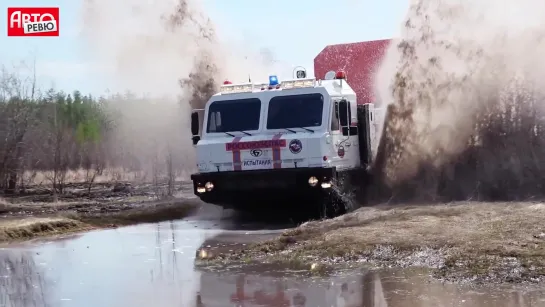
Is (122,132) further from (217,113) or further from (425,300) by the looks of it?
(425,300)

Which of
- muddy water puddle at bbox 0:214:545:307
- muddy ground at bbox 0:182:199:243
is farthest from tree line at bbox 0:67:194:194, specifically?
muddy water puddle at bbox 0:214:545:307

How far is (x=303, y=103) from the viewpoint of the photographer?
14.9 metres

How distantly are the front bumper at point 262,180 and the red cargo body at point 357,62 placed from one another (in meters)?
4.34

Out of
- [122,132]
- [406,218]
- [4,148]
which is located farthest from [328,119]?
[122,132]

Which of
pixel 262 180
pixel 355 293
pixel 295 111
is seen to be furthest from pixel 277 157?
pixel 355 293

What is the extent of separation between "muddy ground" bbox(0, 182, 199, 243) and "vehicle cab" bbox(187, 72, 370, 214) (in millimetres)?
2314

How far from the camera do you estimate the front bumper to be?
14172mm

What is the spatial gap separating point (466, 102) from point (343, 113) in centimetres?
325

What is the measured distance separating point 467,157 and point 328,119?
3.46 m

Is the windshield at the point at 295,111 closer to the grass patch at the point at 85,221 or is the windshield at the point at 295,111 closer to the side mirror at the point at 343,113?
the side mirror at the point at 343,113

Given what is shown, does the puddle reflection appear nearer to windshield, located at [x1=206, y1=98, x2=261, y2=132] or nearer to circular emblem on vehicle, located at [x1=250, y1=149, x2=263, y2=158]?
circular emblem on vehicle, located at [x1=250, y1=149, x2=263, y2=158]

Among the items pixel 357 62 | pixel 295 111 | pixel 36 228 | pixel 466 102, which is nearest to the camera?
pixel 36 228

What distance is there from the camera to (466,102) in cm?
1647

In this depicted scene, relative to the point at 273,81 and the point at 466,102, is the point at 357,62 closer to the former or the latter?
the point at 466,102
